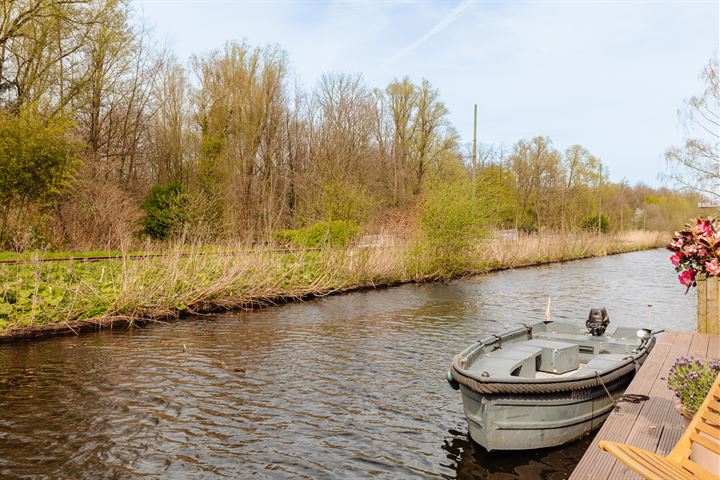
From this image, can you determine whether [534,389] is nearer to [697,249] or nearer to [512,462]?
[512,462]

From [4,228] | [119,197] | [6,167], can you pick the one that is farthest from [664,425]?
[119,197]

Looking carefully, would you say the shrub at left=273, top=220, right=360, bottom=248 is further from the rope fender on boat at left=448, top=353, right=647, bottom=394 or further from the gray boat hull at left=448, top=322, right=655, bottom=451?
the rope fender on boat at left=448, top=353, right=647, bottom=394

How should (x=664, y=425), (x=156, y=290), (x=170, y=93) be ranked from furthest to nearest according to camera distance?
(x=170, y=93), (x=156, y=290), (x=664, y=425)

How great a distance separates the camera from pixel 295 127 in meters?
34.8

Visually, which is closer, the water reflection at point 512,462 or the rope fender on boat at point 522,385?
the rope fender on boat at point 522,385

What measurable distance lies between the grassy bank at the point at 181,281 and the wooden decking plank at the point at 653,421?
10611mm

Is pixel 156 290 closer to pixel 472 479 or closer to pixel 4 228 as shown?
pixel 4 228

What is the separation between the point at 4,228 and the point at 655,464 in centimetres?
1912

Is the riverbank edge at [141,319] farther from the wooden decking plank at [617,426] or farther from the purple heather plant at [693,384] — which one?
the purple heather plant at [693,384]

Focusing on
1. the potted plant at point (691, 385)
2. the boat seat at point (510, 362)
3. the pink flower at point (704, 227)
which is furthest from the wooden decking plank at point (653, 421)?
the boat seat at point (510, 362)

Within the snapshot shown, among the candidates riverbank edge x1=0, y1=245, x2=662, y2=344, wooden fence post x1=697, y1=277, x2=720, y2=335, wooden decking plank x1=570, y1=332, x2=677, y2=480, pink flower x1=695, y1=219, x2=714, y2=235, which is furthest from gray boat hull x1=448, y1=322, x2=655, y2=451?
riverbank edge x1=0, y1=245, x2=662, y2=344

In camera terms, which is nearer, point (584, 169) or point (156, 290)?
point (156, 290)

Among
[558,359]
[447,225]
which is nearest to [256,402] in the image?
[558,359]

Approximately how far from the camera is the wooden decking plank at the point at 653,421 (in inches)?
149
